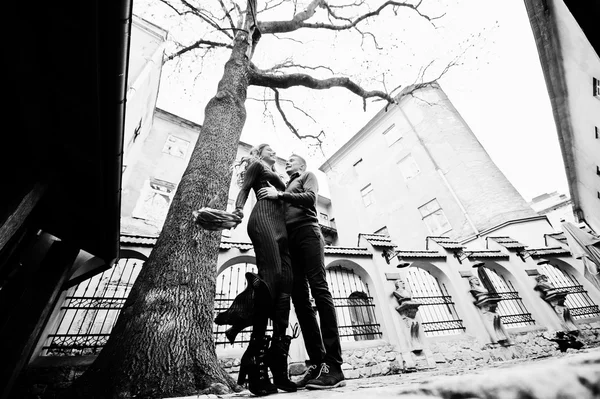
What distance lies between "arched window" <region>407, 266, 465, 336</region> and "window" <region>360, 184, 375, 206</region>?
10742 mm

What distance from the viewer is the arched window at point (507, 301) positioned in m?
9.01

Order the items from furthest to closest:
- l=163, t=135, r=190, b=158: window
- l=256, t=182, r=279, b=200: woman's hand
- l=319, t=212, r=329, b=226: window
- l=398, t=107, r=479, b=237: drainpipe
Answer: l=319, t=212, r=329, b=226: window, l=163, t=135, r=190, b=158: window, l=398, t=107, r=479, b=237: drainpipe, l=256, t=182, r=279, b=200: woman's hand

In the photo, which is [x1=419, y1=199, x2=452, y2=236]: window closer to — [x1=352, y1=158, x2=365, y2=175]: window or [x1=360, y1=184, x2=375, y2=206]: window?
[x1=360, y1=184, x2=375, y2=206]: window

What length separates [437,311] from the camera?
28.2 ft

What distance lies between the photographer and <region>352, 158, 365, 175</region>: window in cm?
2177

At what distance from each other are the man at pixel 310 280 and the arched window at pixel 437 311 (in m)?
7.01

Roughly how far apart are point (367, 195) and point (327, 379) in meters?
19.3

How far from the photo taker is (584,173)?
432 inches

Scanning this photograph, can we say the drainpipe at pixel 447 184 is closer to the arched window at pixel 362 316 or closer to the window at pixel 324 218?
the arched window at pixel 362 316

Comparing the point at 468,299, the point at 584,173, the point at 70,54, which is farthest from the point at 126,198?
the point at 584,173

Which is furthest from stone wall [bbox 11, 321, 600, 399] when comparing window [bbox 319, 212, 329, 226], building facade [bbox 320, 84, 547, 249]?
window [bbox 319, 212, 329, 226]

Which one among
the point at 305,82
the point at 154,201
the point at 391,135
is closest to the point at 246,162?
the point at 305,82

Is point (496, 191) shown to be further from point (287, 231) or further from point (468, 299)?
point (287, 231)

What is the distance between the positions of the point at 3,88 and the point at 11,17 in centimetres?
68
